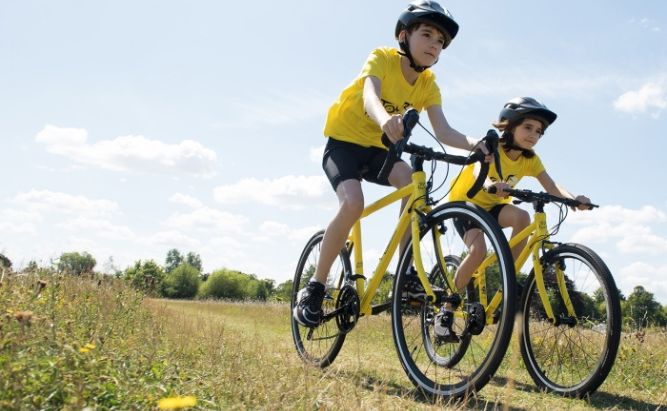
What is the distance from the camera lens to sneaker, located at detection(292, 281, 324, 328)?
16.2 ft

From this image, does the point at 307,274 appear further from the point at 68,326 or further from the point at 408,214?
the point at 68,326

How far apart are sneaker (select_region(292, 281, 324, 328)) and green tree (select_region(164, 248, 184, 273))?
436 ft

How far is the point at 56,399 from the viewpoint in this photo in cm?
265

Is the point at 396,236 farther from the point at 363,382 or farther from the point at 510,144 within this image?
the point at 510,144

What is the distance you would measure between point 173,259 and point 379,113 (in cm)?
13601

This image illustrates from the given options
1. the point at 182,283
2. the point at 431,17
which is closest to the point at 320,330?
the point at 431,17

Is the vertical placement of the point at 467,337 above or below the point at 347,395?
above

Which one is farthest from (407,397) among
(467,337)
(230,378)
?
(230,378)

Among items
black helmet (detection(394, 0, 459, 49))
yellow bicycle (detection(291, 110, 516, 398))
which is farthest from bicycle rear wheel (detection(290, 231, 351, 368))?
black helmet (detection(394, 0, 459, 49))

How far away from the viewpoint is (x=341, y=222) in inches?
192

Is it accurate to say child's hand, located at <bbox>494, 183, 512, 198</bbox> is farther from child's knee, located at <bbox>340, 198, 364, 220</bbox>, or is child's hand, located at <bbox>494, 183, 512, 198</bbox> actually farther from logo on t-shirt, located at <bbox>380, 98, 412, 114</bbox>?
child's knee, located at <bbox>340, 198, 364, 220</bbox>

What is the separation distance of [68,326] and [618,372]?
197 inches

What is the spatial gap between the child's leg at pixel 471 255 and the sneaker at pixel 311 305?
1.20m

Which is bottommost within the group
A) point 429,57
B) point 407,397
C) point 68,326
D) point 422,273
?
point 407,397
